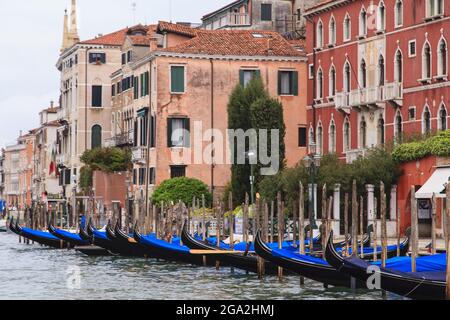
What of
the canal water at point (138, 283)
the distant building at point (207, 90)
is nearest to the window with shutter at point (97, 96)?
the distant building at point (207, 90)

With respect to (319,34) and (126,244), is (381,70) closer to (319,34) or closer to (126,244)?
(319,34)

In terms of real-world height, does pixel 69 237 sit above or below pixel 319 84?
below

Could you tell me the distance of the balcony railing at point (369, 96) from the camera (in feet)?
110

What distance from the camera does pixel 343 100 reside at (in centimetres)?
3606

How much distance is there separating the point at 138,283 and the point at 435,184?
765cm

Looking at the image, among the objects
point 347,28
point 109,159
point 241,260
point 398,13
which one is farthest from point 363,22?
point 109,159

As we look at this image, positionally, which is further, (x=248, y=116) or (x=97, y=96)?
(x=97, y=96)

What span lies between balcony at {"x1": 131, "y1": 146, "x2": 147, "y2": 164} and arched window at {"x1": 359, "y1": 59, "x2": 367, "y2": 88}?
9.40 m

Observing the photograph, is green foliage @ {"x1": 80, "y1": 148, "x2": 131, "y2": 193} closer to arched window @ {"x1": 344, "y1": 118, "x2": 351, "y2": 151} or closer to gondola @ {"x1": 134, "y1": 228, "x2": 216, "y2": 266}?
arched window @ {"x1": 344, "y1": 118, "x2": 351, "y2": 151}

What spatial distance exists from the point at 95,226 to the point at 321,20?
7.82 meters

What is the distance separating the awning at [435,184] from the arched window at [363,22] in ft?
19.3

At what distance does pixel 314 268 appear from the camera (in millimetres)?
21953

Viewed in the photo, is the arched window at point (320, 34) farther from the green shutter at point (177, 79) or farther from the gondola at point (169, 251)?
the gondola at point (169, 251)

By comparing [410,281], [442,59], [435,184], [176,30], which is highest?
[176,30]
